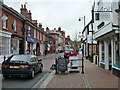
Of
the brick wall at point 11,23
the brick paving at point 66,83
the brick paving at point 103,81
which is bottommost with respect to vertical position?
the brick paving at point 66,83

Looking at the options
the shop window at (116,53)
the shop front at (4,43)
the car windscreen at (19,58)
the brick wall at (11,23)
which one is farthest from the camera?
the brick wall at (11,23)

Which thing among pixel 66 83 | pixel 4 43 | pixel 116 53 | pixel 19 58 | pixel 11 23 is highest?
pixel 11 23

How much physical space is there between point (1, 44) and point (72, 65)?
10.3 m

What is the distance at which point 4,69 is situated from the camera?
8367 millimetres

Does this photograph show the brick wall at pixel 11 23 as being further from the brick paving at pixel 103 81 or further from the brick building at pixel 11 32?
the brick paving at pixel 103 81

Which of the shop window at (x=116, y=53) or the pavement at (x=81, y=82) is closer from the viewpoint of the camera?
the pavement at (x=81, y=82)

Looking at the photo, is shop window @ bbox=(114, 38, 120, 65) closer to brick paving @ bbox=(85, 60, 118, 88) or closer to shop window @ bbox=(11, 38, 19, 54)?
brick paving @ bbox=(85, 60, 118, 88)

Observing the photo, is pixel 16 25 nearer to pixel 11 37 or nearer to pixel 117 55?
pixel 11 37

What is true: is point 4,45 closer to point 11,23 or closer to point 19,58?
point 11,23

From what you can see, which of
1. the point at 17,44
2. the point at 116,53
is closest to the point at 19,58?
the point at 116,53

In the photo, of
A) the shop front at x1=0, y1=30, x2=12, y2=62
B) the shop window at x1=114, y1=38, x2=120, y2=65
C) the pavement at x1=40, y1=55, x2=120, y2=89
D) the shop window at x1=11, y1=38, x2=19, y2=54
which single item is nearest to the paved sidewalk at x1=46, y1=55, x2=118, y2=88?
the pavement at x1=40, y1=55, x2=120, y2=89

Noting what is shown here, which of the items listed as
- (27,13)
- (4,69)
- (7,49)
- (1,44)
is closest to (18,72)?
(4,69)

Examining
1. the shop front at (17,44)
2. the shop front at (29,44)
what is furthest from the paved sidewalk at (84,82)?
the shop front at (29,44)

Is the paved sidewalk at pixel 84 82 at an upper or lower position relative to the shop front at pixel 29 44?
lower
